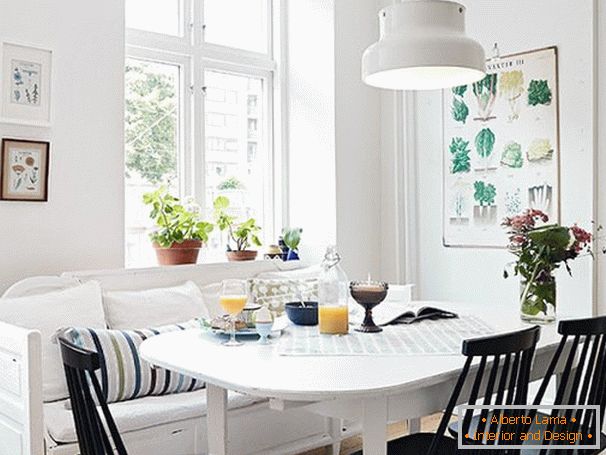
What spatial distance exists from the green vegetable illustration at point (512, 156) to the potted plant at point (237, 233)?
1.47m

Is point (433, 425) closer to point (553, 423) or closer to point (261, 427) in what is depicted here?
point (261, 427)

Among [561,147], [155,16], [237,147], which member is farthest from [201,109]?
[561,147]

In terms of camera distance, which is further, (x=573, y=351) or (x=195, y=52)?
(x=195, y=52)

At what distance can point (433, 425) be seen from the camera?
385 cm

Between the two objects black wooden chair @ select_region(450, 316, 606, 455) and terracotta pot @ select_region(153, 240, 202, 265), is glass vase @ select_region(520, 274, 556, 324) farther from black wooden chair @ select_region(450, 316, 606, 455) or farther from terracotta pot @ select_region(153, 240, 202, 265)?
terracotta pot @ select_region(153, 240, 202, 265)

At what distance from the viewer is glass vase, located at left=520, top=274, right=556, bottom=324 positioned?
2.51 meters

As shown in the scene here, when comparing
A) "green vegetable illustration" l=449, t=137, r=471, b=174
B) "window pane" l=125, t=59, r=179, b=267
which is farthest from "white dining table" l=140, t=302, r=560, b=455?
"green vegetable illustration" l=449, t=137, r=471, b=174

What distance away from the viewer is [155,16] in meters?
3.96

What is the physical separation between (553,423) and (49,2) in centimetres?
275

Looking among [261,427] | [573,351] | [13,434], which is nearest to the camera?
[573,351]

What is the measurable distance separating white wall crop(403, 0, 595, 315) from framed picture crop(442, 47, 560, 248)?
5cm

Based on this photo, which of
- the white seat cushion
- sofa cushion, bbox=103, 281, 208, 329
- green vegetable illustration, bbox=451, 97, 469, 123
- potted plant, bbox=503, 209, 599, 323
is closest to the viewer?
the white seat cushion

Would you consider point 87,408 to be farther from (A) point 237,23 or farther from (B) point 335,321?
(A) point 237,23

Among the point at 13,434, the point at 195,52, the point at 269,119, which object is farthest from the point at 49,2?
the point at 13,434
